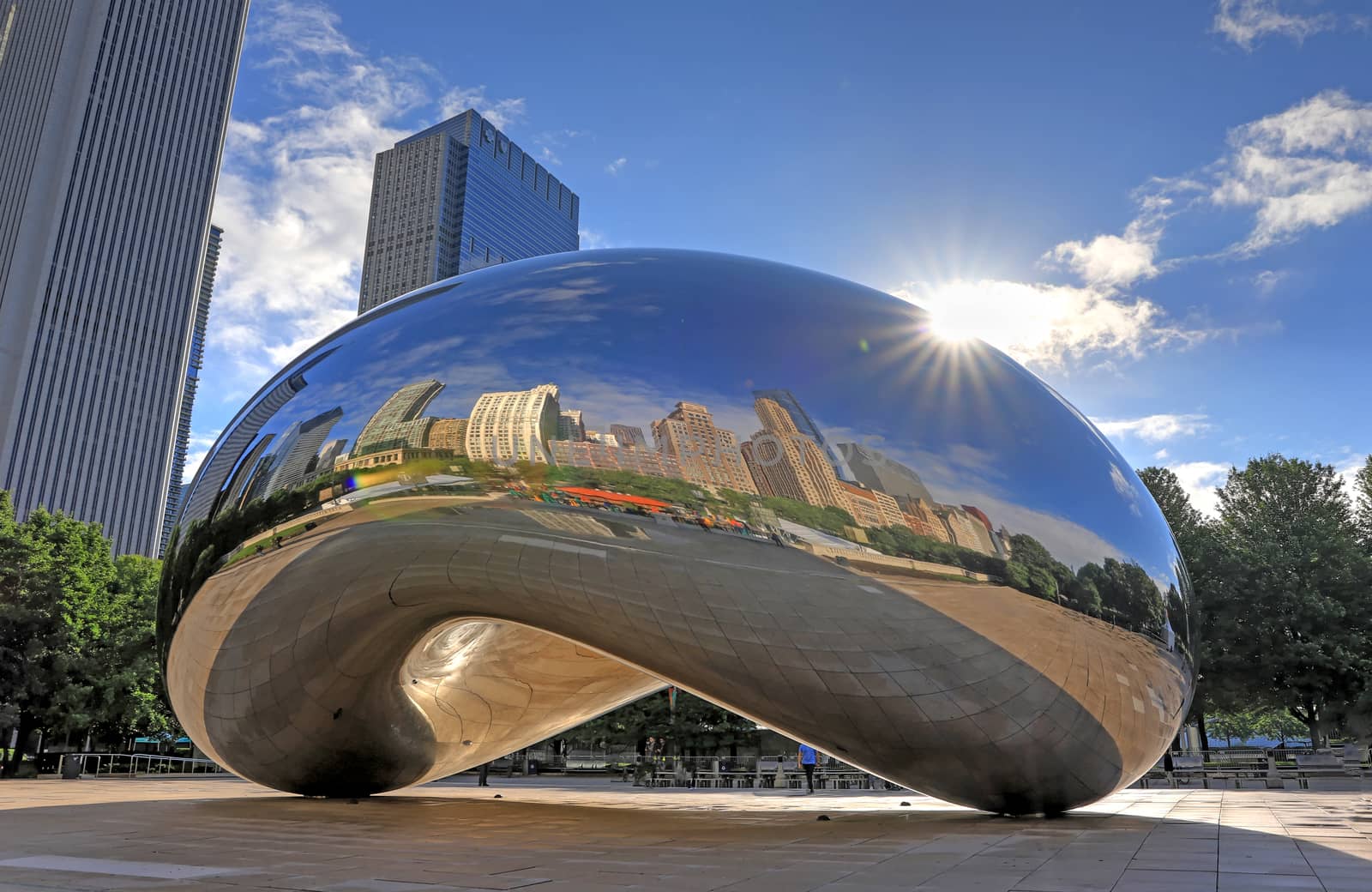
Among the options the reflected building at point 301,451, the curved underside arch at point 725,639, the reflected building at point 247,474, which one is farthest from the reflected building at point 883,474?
the reflected building at point 247,474

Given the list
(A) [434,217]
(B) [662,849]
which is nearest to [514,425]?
(B) [662,849]

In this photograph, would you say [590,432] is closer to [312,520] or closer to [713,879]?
[312,520]

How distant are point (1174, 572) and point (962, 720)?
96.9 inches

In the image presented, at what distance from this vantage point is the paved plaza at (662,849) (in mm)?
5332

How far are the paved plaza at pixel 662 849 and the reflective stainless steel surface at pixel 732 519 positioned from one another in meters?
0.92

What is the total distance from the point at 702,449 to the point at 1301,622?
34.3 meters

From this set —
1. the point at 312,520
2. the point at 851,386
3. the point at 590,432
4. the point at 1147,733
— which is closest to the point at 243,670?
the point at 312,520

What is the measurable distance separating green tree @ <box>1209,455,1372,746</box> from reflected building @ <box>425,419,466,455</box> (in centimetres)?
3386

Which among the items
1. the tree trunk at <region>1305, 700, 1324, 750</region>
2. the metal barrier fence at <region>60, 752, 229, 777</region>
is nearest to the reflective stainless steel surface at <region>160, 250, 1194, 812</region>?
the metal barrier fence at <region>60, 752, 229, 777</region>

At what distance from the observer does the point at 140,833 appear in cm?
806

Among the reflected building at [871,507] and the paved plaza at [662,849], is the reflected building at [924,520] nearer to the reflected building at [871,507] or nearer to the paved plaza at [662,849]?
the reflected building at [871,507]

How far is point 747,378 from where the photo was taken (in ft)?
23.9

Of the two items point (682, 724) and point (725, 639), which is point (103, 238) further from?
point (725, 639)

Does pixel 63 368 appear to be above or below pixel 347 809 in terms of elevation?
above
